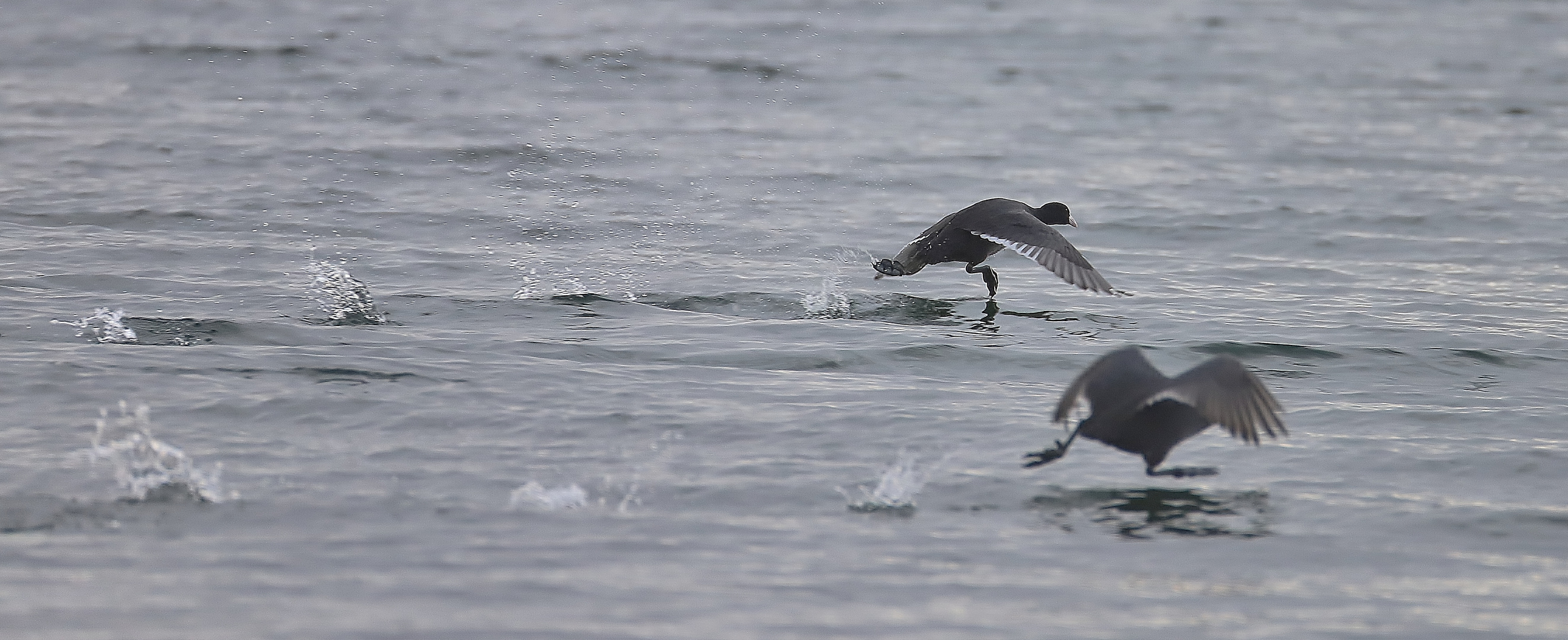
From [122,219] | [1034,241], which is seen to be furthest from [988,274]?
[122,219]

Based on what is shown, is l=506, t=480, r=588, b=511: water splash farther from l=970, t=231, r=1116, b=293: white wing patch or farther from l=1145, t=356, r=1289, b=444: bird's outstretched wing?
l=970, t=231, r=1116, b=293: white wing patch

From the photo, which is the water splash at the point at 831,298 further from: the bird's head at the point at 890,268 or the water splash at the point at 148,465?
the water splash at the point at 148,465

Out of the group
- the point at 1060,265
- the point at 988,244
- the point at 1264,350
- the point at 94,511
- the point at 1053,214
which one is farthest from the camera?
the point at 1053,214

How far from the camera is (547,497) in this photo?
6.24 meters

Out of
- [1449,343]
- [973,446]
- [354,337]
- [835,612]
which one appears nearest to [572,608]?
[835,612]

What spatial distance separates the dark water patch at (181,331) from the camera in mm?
8344

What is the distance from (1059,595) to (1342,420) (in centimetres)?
299

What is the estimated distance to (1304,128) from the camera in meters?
18.2

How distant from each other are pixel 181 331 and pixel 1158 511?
528 centimetres

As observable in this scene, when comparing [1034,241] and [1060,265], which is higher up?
[1034,241]

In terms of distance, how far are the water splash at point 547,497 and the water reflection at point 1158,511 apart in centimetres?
182

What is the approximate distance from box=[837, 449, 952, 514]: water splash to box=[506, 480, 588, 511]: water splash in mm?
1071

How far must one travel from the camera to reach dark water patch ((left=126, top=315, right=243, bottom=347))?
834 cm

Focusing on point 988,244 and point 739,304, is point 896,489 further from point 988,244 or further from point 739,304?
point 988,244
